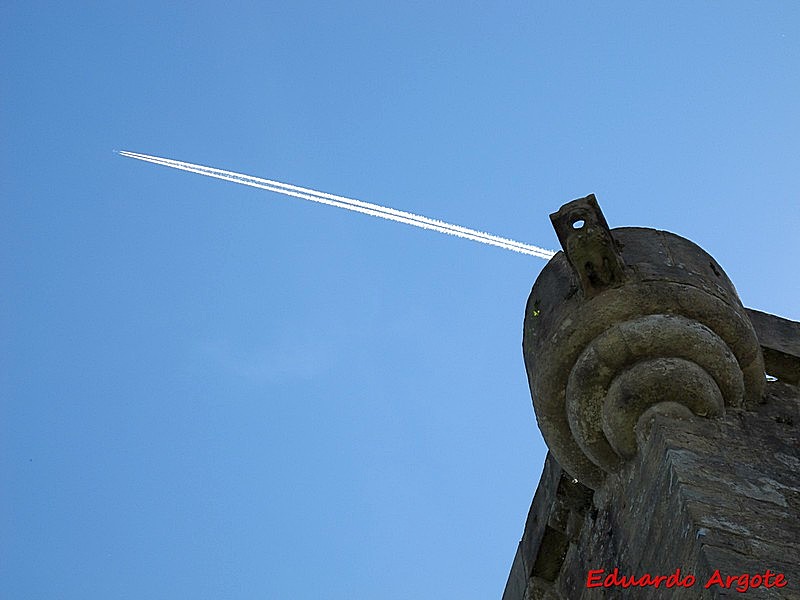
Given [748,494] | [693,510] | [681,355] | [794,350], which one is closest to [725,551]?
[693,510]

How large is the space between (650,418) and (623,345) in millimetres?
418

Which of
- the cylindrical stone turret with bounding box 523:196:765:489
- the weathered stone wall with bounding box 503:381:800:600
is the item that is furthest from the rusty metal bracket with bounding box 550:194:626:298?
the weathered stone wall with bounding box 503:381:800:600

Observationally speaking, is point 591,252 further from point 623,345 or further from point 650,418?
point 650,418

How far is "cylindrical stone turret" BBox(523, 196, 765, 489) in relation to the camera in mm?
4629

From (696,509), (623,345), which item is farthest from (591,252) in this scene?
(696,509)

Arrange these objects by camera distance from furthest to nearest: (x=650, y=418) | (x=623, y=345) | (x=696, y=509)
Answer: (x=623, y=345) < (x=650, y=418) < (x=696, y=509)

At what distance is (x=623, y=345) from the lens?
4.76 metres

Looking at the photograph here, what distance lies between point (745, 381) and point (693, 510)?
4.90ft

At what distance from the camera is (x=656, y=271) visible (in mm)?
5016

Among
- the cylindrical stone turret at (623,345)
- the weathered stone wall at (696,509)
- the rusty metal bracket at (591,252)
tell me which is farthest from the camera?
the rusty metal bracket at (591,252)

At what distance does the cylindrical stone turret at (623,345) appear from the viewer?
182 inches

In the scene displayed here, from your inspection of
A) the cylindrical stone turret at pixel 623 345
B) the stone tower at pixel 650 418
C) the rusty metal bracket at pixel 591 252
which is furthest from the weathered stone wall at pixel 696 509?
the rusty metal bracket at pixel 591 252

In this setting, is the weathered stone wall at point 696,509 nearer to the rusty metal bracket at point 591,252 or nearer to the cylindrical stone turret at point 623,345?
the cylindrical stone turret at point 623,345

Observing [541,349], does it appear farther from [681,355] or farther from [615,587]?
[615,587]
